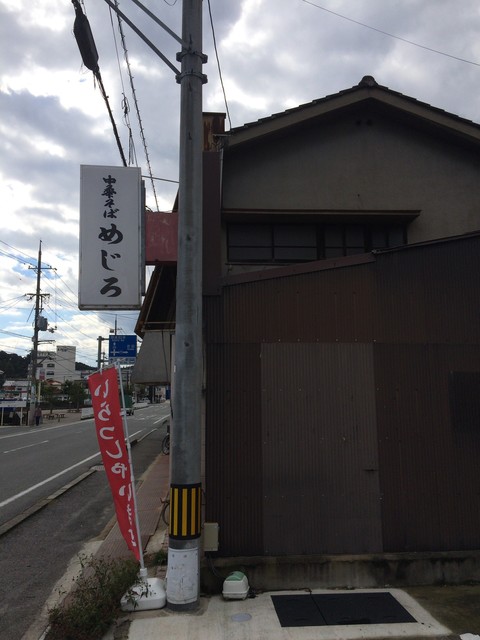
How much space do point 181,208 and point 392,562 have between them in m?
4.95

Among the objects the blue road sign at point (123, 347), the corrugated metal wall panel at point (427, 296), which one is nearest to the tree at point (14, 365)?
the blue road sign at point (123, 347)

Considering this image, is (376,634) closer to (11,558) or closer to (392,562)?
(392,562)

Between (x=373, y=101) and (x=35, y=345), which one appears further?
(x=35, y=345)

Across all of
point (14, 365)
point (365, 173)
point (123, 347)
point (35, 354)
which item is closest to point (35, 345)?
point (35, 354)

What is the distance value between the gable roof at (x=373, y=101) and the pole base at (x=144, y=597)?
7162 millimetres

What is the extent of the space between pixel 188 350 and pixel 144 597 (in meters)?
2.69

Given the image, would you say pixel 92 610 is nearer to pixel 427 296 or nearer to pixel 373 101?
pixel 427 296

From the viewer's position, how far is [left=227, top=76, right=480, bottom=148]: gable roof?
8.85m

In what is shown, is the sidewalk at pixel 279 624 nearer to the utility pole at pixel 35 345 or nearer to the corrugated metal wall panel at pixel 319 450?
the corrugated metal wall panel at pixel 319 450

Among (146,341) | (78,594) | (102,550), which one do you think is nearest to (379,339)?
(78,594)

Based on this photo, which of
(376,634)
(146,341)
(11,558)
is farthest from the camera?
(146,341)

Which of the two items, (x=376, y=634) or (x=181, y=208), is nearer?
(x=376, y=634)

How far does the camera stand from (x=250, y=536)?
5.92 m

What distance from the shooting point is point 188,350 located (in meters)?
5.49
